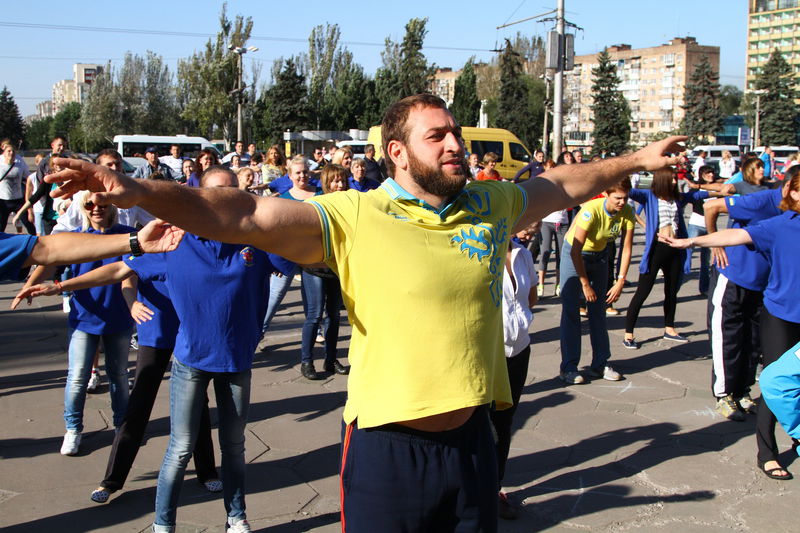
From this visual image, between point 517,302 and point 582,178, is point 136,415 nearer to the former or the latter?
point 517,302

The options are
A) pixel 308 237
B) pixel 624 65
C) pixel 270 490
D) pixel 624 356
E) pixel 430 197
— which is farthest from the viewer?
pixel 624 65

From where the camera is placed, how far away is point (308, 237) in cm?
228

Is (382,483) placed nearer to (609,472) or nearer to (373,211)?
(373,211)

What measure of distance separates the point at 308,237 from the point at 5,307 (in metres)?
8.74

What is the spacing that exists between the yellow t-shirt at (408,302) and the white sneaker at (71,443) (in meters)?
3.26

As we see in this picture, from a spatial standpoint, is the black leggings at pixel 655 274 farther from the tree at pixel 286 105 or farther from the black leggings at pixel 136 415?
the tree at pixel 286 105

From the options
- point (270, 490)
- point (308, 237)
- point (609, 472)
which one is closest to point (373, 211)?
point (308, 237)

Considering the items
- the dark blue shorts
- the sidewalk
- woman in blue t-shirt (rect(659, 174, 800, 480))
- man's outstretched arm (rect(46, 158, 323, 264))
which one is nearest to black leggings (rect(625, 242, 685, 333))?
the sidewalk

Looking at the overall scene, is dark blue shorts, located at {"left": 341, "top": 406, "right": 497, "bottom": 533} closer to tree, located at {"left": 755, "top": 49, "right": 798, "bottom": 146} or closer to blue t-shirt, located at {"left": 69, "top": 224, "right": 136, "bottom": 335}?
blue t-shirt, located at {"left": 69, "top": 224, "right": 136, "bottom": 335}

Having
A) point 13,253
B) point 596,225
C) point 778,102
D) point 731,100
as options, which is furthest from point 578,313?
point 731,100

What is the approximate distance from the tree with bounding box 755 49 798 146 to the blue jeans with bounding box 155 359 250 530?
8031 cm

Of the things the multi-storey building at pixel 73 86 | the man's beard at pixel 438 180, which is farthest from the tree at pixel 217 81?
the multi-storey building at pixel 73 86

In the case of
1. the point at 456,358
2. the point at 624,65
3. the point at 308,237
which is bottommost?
the point at 456,358

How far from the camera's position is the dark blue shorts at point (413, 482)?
232cm
